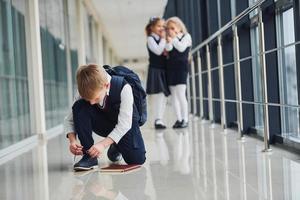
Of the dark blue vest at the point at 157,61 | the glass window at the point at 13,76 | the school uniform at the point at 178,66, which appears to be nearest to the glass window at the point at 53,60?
the glass window at the point at 13,76

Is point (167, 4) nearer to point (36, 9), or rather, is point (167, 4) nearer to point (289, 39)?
point (36, 9)

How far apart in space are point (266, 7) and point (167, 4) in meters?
7.66

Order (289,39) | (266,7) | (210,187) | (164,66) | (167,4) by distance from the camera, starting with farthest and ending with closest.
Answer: (167,4) → (164,66) → (266,7) → (289,39) → (210,187)

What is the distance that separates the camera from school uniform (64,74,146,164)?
93.2 inches

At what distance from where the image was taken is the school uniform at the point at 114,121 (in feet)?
7.77

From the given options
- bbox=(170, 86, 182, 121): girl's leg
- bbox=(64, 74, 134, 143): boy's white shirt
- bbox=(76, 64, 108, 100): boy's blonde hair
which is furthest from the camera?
bbox=(170, 86, 182, 121): girl's leg

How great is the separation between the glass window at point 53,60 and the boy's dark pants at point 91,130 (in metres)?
2.77

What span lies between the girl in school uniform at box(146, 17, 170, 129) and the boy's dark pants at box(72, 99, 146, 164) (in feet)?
7.29

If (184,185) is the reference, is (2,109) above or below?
above

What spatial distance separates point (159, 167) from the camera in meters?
2.46

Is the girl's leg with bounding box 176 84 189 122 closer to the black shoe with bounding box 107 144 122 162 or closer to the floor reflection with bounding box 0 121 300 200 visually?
the floor reflection with bounding box 0 121 300 200

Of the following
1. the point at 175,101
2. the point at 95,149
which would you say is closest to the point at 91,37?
the point at 175,101

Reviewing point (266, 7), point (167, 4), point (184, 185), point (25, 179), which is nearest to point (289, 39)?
point (266, 7)

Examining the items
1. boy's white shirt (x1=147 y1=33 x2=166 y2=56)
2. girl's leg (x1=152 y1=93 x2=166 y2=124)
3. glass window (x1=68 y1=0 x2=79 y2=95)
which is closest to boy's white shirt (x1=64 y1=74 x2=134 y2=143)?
boy's white shirt (x1=147 y1=33 x2=166 y2=56)
